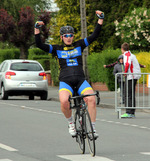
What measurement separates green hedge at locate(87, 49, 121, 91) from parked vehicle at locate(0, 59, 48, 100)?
21.1 feet

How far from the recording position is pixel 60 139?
35.8 ft

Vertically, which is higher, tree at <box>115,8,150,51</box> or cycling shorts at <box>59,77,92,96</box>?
tree at <box>115,8,150,51</box>

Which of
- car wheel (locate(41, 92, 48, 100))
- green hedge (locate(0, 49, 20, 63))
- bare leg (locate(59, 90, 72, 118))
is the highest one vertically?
green hedge (locate(0, 49, 20, 63))

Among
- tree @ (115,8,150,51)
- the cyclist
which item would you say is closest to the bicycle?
the cyclist

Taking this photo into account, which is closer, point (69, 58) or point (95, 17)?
point (69, 58)

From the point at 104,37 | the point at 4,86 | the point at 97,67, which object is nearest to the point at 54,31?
the point at 104,37

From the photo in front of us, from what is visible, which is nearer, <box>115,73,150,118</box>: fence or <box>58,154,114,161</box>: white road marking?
A: <box>58,154,114,161</box>: white road marking

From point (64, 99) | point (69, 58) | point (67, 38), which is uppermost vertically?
point (67, 38)

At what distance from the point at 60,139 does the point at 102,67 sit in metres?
19.7

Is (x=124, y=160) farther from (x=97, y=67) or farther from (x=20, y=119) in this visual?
(x=97, y=67)

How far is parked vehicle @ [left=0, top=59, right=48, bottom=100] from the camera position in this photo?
23.5 m

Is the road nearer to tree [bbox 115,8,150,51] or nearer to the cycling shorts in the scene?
the cycling shorts

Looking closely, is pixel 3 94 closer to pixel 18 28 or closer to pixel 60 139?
pixel 60 139

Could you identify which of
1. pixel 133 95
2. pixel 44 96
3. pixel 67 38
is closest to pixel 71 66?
pixel 67 38
